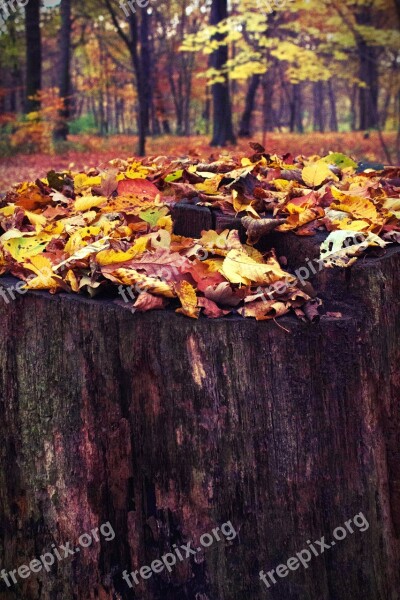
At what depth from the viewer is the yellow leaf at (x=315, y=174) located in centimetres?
285

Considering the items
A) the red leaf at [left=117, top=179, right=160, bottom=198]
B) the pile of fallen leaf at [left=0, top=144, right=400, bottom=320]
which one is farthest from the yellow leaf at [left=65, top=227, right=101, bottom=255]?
the red leaf at [left=117, top=179, right=160, bottom=198]

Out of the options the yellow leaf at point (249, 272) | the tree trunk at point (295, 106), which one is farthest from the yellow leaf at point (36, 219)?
the tree trunk at point (295, 106)

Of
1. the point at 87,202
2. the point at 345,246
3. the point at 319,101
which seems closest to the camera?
the point at 345,246

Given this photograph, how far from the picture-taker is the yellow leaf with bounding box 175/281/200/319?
1.74 m

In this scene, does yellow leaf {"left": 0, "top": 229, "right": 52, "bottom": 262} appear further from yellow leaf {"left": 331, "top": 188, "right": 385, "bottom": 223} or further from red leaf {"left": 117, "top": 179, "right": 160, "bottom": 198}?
yellow leaf {"left": 331, "top": 188, "right": 385, "bottom": 223}

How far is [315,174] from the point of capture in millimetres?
2863

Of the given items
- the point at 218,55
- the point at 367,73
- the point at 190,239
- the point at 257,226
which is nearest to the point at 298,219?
the point at 257,226

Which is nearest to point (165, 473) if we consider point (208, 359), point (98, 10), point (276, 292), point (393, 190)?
point (208, 359)

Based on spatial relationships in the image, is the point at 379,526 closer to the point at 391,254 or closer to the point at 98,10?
the point at 391,254

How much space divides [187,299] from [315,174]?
138 cm

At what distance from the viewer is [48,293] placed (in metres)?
1.90

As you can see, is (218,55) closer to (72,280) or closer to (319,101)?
(72,280)

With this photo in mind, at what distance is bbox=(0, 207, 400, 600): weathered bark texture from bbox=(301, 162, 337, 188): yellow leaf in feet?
3.05

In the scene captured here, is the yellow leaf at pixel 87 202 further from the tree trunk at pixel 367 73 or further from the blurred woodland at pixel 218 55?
the tree trunk at pixel 367 73
